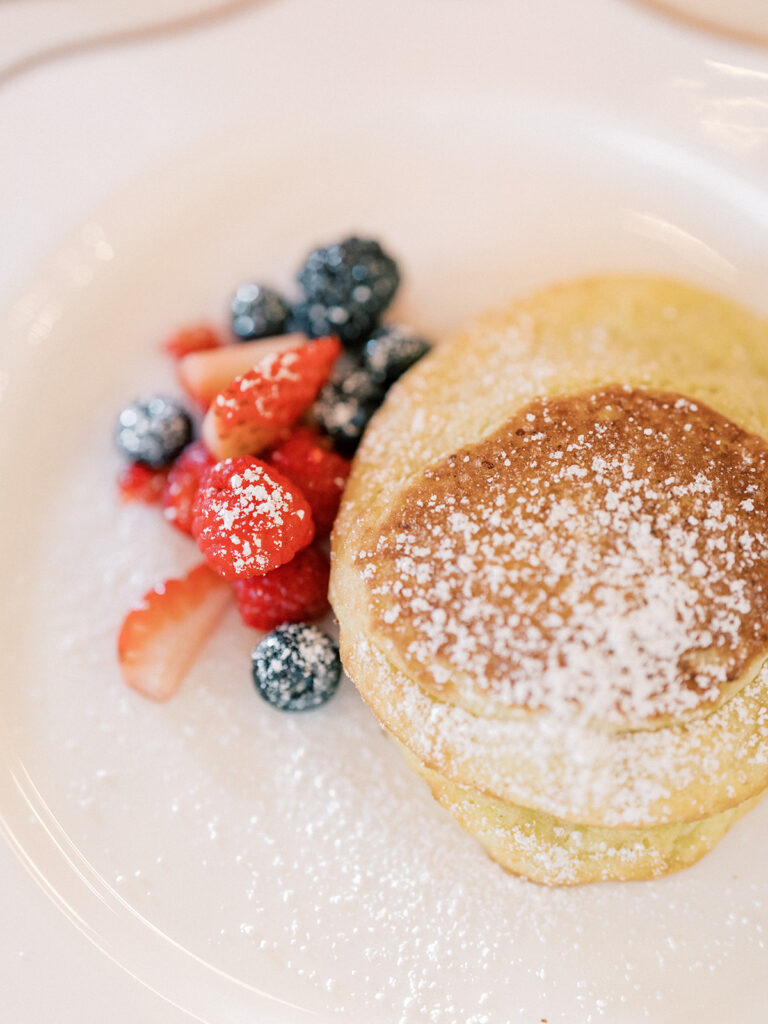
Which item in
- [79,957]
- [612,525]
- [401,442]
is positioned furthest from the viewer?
[401,442]

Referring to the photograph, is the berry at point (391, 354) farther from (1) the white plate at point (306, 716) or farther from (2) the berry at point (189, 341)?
(2) the berry at point (189, 341)

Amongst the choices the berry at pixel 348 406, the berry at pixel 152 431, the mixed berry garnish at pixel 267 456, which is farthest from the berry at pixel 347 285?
the berry at pixel 152 431

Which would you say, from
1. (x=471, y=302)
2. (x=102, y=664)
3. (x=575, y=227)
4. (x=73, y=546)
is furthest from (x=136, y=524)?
(x=575, y=227)

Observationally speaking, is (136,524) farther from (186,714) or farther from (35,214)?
(35,214)

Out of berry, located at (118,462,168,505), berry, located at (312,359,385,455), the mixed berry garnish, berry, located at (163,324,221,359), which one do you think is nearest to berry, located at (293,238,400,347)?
the mixed berry garnish

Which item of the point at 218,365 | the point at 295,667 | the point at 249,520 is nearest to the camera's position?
the point at 249,520

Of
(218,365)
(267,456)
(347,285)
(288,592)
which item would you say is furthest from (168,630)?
(347,285)

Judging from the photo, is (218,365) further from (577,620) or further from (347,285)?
(577,620)
